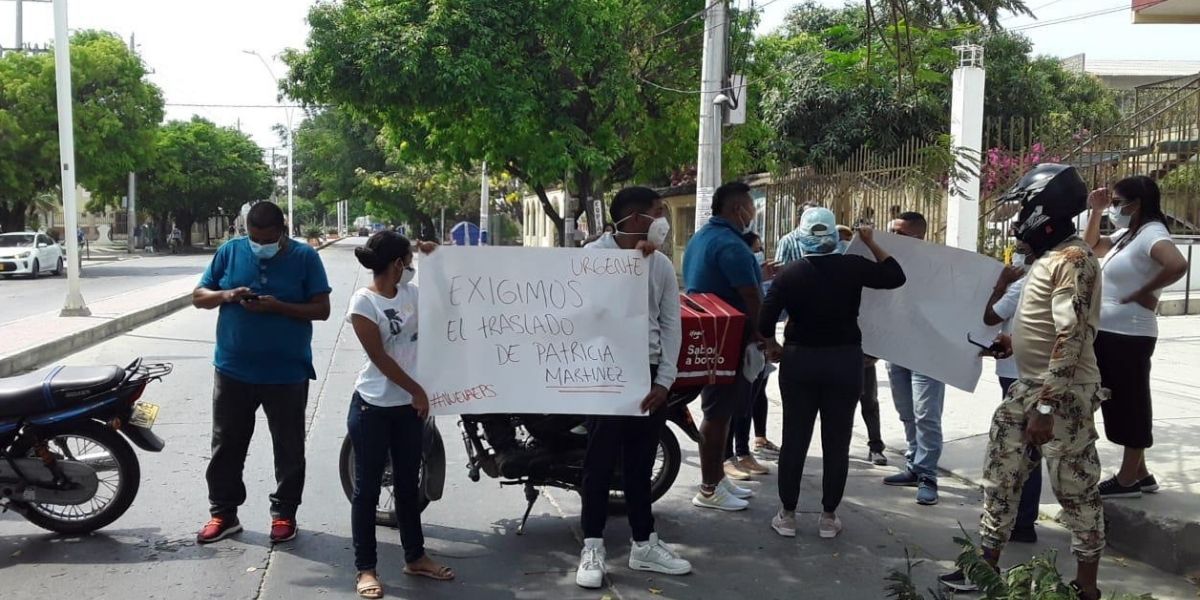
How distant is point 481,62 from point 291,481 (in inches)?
537

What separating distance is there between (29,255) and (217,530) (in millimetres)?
25222

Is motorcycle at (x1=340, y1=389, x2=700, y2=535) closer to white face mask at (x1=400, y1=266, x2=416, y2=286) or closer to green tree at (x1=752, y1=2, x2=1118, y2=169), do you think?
white face mask at (x1=400, y1=266, x2=416, y2=286)

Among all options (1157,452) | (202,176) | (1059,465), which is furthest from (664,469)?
(202,176)

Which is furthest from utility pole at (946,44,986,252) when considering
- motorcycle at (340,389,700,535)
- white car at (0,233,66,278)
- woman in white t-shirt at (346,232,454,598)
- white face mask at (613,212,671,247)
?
white car at (0,233,66,278)

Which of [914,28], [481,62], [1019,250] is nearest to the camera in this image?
[1019,250]

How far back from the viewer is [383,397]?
4215mm

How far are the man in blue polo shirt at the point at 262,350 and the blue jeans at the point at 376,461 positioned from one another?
768mm

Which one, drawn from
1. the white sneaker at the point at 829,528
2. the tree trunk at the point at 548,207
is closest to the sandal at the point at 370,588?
the white sneaker at the point at 829,528

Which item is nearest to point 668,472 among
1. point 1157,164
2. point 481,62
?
point 1157,164

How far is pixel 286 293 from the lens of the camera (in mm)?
4863

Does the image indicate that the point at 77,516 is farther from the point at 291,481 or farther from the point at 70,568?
the point at 291,481

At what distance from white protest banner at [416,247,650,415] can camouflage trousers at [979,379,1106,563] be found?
155 centimetres

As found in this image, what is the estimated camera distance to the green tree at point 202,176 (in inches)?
2090

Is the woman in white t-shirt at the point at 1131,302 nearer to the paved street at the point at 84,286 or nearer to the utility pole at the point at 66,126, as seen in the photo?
the utility pole at the point at 66,126
